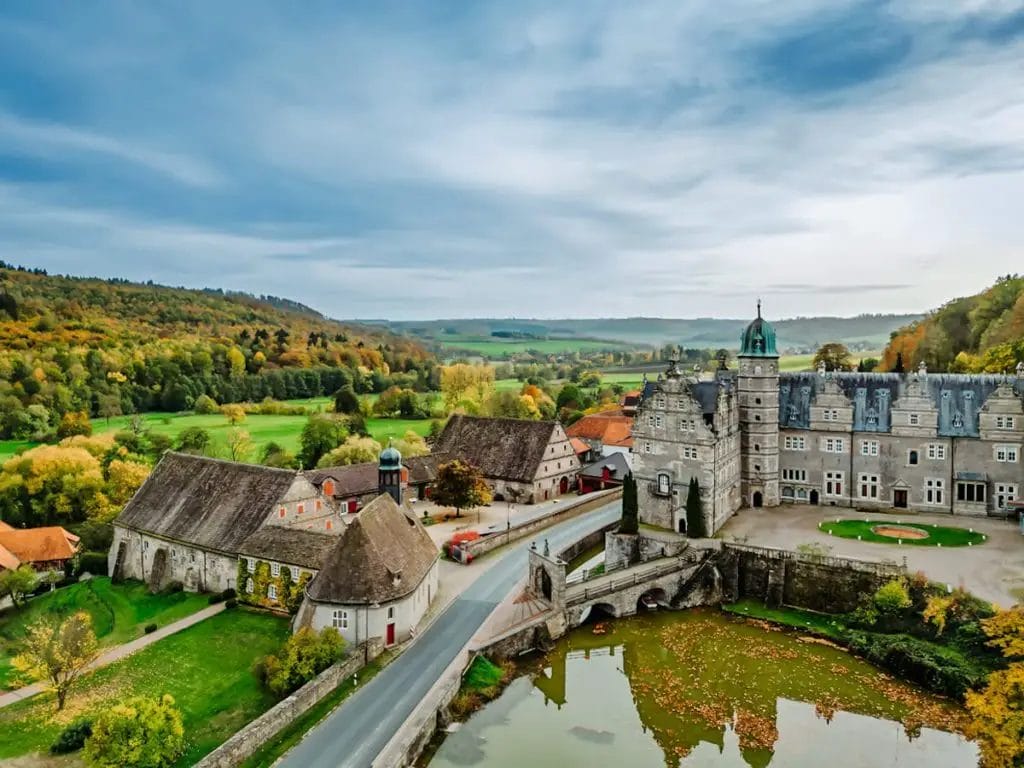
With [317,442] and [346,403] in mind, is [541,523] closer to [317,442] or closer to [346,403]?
[317,442]

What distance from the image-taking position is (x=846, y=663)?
3356 cm

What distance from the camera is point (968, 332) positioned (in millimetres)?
83500

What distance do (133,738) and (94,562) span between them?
29542mm

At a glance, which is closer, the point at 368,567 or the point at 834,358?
the point at 368,567

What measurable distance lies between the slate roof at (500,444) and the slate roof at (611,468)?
543 centimetres

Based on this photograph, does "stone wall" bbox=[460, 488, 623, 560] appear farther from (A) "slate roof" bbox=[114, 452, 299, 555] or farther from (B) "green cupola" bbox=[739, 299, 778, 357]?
(B) "green cupola" bbox=[739, 299, 778, 357]

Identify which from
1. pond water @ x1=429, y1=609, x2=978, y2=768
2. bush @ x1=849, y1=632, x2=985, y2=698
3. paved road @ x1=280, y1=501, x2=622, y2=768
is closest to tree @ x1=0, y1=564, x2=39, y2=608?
paved road @ x1=280, y1=501, x2=622, y2=768

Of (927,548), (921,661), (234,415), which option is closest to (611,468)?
(927,548)

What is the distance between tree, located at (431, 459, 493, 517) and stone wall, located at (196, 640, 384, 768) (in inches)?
845

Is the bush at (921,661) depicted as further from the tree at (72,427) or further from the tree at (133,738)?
the tree at (72,427)

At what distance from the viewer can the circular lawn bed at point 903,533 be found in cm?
4084

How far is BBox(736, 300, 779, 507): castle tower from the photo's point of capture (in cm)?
4819

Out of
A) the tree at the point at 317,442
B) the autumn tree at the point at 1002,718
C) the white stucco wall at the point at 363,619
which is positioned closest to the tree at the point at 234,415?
the tree at the point at 317,442

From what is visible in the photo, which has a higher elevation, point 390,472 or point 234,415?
point 390,472
